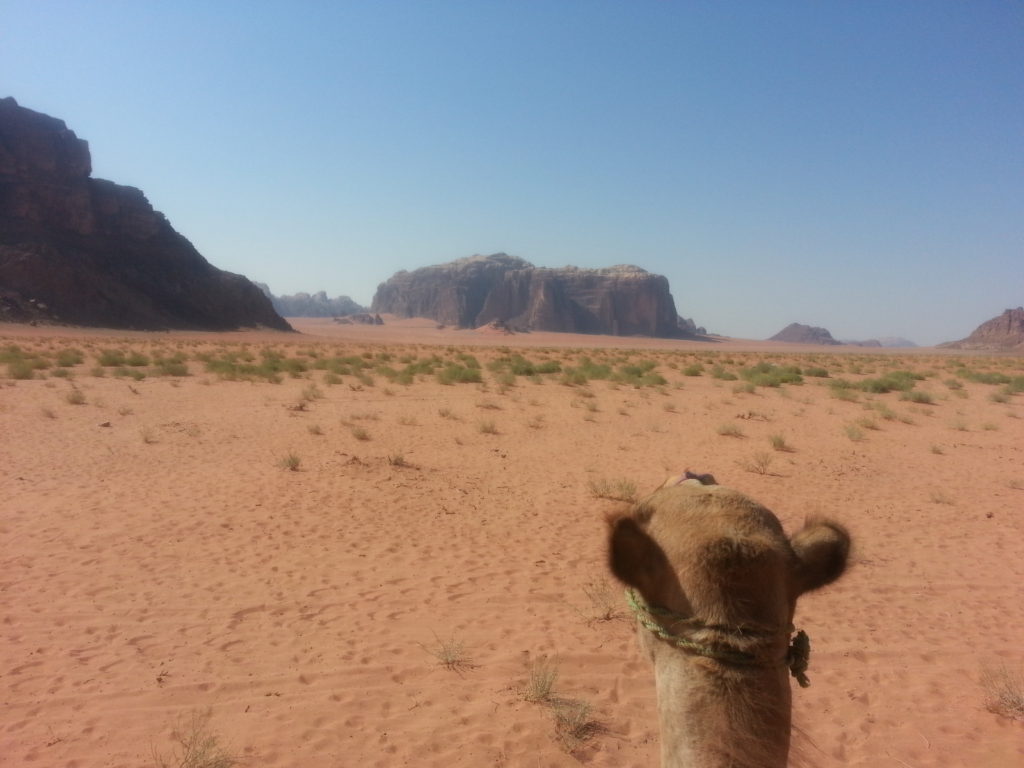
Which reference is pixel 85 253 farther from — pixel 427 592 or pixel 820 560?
pixel 820 560

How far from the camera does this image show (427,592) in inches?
251

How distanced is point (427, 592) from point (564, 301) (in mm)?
126906

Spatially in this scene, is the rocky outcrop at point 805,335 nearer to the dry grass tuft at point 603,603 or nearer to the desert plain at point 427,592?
Result: the desert plain at point 427,592

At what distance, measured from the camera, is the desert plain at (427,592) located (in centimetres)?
417

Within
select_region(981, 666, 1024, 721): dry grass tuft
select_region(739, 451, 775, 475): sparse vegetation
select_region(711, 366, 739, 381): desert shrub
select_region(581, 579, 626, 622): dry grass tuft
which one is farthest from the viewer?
select_region(711, 366, 739, 381): desert shrub

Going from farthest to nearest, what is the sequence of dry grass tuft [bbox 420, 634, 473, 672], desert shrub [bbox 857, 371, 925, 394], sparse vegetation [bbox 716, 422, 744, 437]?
desert shrub [bbox 857, 371, 925, 394]
sparse vegetation [bbox 716, 422, 744, 437]
dry grass tuft [bbox 420, 634, 473, 672]

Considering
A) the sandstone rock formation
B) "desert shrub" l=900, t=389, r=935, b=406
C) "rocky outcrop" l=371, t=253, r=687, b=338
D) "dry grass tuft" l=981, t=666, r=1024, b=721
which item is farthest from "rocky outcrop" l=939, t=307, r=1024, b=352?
"dry grass tuft" l=981, t=666, r=1024, b=721

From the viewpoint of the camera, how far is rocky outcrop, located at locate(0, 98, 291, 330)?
62.9 meters

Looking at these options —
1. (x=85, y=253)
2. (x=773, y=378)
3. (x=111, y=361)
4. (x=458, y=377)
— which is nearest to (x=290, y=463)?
(x=458, y=377)

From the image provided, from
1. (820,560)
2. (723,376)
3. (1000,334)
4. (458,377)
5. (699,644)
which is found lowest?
(458,377)

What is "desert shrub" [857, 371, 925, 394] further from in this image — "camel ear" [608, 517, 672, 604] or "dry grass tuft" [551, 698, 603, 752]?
"camel ear" [608, 517, 672, 604]

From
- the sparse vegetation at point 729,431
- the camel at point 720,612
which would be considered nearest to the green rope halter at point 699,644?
the camel at point 720,612

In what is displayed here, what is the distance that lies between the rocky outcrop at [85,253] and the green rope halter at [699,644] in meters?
73.3

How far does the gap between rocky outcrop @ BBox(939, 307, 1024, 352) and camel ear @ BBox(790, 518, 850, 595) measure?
13718 centimetres
